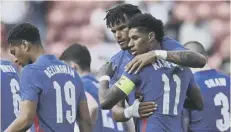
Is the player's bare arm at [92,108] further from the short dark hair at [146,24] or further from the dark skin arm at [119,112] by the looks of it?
the short dark hair at [146,24]

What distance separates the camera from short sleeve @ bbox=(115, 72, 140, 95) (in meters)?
6.14

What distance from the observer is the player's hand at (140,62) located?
20.1 feet

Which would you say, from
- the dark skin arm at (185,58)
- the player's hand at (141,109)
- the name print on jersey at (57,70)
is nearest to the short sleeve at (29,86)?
the name print on jersey at (57,70)

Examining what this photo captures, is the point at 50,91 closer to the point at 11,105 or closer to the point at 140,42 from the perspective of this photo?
the point at 140,42

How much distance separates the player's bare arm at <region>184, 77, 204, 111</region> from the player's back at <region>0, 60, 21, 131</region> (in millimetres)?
2064

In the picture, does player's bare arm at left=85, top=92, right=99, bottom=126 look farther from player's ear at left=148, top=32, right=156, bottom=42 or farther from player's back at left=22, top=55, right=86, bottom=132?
player's ear at left=148, top=32, right=156, bottom=42

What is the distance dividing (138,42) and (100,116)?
300cm

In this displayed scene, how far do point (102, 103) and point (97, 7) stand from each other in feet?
23.0

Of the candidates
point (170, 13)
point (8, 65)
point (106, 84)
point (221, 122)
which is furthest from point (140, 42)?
point (170, 13)

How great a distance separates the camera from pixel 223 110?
893 cm

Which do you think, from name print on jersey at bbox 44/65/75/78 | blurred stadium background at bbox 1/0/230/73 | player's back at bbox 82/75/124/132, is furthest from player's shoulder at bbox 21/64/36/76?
blurred stadium background at bbox 1/0/230/73

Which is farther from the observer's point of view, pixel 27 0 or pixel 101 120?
pixel 27 0

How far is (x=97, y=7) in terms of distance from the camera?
13195 millimetres

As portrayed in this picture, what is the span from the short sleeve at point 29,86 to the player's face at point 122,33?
76 centimetres
